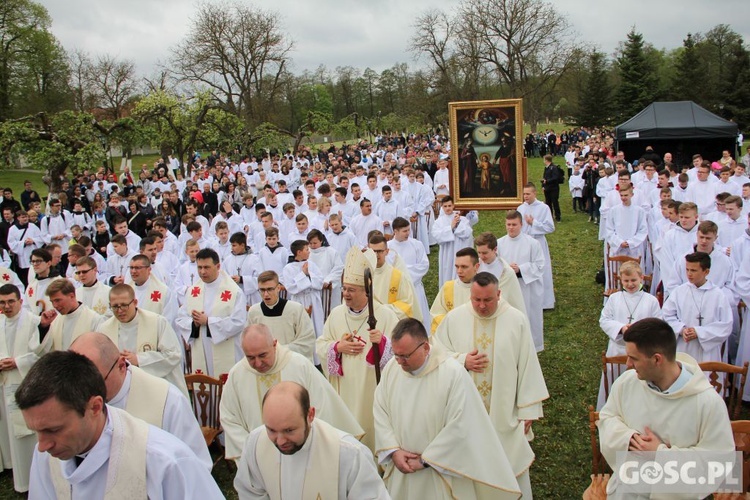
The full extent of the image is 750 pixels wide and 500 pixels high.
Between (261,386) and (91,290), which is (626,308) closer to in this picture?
(261,386)

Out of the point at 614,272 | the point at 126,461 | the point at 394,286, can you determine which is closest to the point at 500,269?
the point at 394,286

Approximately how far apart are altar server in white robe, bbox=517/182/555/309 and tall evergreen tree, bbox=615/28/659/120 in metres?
40.4

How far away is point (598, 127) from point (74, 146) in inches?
1777

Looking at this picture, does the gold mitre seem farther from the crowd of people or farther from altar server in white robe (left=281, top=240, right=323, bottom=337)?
altar server in white robe (left=281, top=240, right=323, bottom=337)

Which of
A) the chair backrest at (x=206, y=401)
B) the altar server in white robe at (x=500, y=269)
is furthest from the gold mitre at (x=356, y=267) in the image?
the altar server in white robe at (x=500, y=269)

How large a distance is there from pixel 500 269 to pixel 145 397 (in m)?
5.19

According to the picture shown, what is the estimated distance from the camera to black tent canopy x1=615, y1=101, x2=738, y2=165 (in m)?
23.6

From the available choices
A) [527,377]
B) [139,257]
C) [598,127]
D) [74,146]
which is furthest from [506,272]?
[598,127]

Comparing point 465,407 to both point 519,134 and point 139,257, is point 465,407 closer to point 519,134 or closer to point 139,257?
point 139,257

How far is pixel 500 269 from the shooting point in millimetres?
8219

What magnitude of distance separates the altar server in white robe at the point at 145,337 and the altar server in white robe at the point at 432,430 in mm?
2590

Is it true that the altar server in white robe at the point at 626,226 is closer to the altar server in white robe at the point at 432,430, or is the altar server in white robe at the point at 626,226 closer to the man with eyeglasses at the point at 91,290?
the altar server in white robe at the point at 432,430

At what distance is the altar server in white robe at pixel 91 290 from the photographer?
26.0 feet

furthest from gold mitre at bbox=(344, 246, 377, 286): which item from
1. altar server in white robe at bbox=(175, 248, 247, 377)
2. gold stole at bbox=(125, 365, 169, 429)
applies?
altar server in white robe at bbox=(175, 248, 247, 377)
